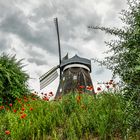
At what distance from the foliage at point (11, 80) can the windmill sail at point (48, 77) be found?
8.81 meters

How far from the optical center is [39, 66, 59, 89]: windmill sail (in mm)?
23094

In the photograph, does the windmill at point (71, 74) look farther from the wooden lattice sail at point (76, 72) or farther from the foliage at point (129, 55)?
the foliage at point (129, 55)

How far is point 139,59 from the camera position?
6.45 m

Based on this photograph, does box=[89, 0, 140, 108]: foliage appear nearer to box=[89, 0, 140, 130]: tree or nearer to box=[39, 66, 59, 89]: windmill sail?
box=[89, 0, 140, 130]: tree

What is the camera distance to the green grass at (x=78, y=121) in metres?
7.19

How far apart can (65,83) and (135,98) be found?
16220 mm

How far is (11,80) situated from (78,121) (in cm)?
603

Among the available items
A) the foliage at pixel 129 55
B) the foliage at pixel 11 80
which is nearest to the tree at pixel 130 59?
the foliage at pixel 129 55

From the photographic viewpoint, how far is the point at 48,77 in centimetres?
2356

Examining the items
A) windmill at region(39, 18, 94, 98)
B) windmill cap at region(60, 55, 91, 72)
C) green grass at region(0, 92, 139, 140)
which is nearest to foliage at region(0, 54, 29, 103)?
green grass at region(0, 92, 139, 140)

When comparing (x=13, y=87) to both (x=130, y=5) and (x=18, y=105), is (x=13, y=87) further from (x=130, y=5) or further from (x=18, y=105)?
(x=130, y=5)

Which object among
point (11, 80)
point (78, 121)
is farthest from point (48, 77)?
point (78, 121)

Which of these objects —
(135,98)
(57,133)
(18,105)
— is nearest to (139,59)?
(135,98)

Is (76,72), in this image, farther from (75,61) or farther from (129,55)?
(129,55)
